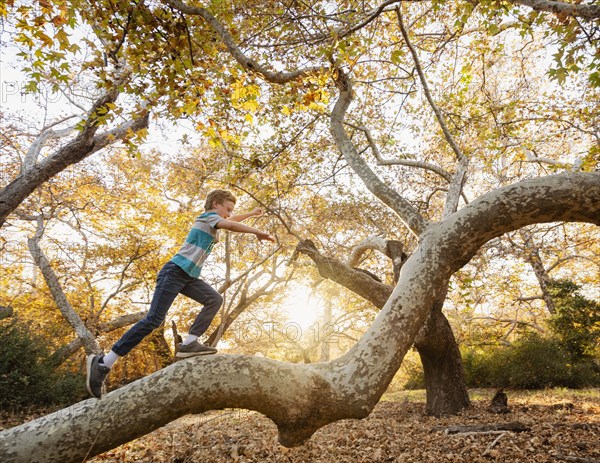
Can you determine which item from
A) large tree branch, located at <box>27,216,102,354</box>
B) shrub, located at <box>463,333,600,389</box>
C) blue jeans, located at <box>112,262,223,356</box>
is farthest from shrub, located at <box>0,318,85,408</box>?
shrub, located at <box>463,333,600,389</box>

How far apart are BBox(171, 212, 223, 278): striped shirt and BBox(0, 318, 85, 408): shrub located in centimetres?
869

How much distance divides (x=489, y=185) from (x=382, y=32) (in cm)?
719

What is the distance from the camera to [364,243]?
8.16 meters

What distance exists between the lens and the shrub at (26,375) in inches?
334

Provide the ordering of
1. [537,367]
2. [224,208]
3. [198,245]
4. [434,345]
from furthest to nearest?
[537,367] → [434,345] → [224,208] → [198,245]

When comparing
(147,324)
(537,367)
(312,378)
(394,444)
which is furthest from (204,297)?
(537,367)

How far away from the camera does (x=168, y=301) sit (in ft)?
10.00

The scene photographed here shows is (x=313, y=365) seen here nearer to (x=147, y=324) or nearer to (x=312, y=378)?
(x=312, y=378)

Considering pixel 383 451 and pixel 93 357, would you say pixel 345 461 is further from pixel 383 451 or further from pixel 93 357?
pixel 93 357

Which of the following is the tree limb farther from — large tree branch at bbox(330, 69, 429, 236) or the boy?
the boy

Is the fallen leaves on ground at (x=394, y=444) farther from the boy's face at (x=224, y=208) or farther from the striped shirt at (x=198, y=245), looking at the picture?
the boy's face at (x=224, y=208)

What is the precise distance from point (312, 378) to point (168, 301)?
144 centimetres

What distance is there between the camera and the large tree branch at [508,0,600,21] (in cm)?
357

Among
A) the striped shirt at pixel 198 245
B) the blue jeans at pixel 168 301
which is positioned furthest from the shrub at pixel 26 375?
the striped shirt at pixel 198 245
